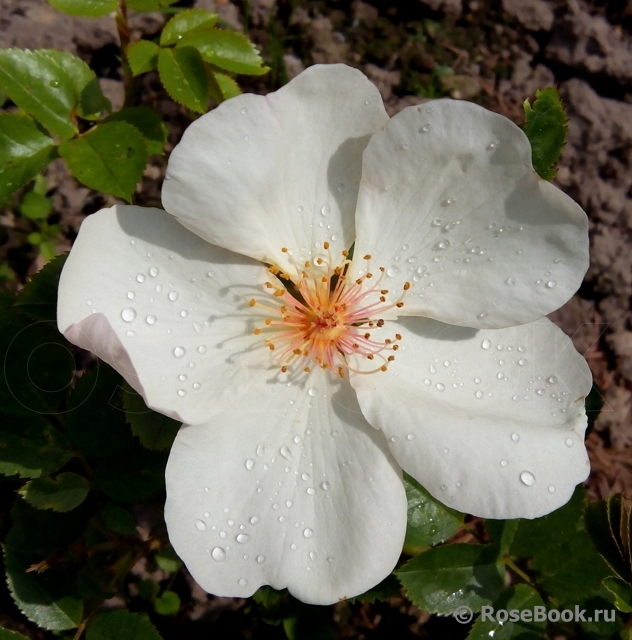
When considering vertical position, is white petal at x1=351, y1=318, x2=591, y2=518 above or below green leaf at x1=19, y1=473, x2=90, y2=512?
above

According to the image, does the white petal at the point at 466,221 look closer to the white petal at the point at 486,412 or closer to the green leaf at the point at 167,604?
the white petal at the point at 486,412

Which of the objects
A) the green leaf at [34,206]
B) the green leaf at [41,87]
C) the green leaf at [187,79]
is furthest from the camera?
the green leaf at [34,206]

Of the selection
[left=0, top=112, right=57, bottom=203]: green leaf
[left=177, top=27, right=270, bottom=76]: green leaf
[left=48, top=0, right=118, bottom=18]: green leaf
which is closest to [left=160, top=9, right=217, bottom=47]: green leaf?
[left=177, top=27, right=270, bottom=76]: green leaf

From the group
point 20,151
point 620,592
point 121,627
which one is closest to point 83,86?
point 20,151

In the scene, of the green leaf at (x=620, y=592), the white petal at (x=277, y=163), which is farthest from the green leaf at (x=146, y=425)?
the green leaf at (x=620, y=592)

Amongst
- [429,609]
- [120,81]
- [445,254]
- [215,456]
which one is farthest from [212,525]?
[120,81]

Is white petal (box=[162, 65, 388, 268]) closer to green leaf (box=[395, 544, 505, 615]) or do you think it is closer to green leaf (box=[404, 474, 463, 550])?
green leaf (box=[404, 474, 463, 550])

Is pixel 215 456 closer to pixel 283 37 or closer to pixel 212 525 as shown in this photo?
pixel 212 525
